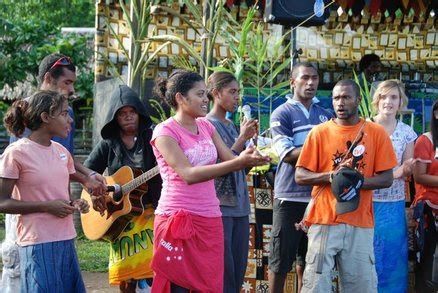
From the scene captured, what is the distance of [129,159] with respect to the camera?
6.36 m

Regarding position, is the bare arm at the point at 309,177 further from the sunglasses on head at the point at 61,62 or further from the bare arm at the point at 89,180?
the sunglasses on head at the point at 61,62

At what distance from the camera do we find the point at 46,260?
191 inches

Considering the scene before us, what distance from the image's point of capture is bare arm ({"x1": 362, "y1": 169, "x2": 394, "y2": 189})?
5629mm

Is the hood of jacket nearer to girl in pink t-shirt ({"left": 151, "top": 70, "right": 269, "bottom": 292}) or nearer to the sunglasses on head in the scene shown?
the sunglasses on head

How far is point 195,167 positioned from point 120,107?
1.59 m

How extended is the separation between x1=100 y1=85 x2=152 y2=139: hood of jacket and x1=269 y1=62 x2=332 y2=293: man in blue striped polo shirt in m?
0.89

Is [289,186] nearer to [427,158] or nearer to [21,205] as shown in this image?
[427,158]

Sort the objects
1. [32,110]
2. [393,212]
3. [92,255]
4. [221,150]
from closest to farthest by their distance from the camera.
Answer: [32,110] → [221,150] → [393,212] → [92,255]

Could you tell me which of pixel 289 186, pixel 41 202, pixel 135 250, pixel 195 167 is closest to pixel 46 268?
pixel 41 202

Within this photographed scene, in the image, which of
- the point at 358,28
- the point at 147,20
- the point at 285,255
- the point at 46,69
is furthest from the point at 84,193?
the point at 358,28

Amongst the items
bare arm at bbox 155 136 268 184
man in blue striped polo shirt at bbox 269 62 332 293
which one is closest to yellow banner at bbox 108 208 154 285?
man in blue striped polo shirt at bbox 269 62 332 293

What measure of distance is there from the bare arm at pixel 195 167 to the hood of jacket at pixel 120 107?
129 centimetres

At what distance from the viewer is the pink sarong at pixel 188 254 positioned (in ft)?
16.6

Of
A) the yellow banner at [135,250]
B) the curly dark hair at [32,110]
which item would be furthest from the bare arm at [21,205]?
the yellow banner at [135,250]
